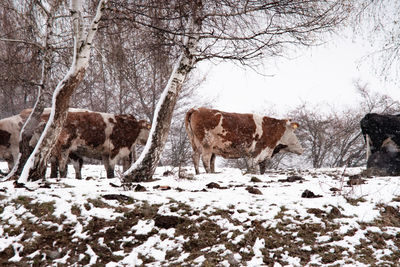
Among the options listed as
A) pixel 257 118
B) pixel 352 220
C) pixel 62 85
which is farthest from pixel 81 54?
pixel 257 118

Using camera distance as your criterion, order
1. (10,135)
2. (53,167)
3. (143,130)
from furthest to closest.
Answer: (143,130)
(10,135)
(53,167)

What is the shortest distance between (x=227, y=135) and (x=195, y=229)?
596 cm

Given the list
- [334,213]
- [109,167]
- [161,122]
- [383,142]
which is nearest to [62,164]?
[109,167]

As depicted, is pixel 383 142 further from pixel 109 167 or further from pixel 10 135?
pixel 10 135

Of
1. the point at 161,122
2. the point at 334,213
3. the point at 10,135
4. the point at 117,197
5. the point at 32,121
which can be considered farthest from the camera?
the point at 10,135

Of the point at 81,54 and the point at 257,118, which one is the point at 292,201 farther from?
the point at 257,118

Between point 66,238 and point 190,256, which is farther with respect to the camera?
point 66,238

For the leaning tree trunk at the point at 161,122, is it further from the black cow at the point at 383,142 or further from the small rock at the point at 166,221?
the black cow at the point at 383,142

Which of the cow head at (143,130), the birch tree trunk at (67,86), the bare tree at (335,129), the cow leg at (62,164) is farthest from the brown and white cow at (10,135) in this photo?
the bare tree at (335,129)

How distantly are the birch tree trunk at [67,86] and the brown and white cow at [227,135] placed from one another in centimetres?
406

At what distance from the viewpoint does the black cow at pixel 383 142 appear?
8016 mm

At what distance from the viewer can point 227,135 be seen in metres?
8.85

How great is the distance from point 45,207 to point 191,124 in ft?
18.6

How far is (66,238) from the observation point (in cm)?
288
